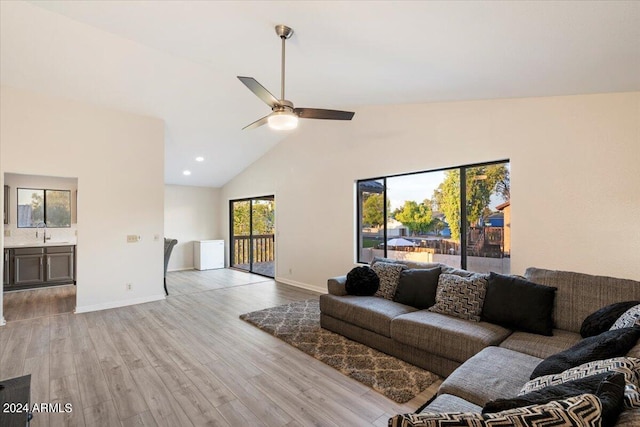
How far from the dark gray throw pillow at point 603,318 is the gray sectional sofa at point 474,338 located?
5.1 inches

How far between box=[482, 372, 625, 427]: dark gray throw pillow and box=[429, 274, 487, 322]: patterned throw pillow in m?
1.84

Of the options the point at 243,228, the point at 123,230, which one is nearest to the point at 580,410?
the point at 123,230

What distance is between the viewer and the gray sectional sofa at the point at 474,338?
1741 mm

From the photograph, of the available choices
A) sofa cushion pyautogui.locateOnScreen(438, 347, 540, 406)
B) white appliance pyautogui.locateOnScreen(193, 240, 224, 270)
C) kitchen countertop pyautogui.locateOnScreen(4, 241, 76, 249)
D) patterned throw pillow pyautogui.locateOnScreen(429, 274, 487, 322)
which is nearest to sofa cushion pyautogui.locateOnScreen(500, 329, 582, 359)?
sofa cushion pyautogui.locateOnScreen(438, 347, 540, 406)

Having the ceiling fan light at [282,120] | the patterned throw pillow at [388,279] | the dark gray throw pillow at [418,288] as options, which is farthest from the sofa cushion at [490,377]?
the ceiling fan light at [282,120]

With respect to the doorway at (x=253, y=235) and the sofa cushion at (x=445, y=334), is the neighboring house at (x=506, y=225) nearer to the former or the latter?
the sofa cushion at (x=445, y=334)

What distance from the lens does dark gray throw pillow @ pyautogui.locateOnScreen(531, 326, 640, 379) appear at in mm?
1402

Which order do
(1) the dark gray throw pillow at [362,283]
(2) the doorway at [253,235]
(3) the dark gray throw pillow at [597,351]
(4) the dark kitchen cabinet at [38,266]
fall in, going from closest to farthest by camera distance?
(3) the dark gray throw pillow at [597,351] < (1) the dark gray throw pillow at [362,283] < (4) the dark kitchen cabinet at [38,266] < (2) the doorway at [253,235]

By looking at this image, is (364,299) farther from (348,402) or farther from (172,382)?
(172,382)

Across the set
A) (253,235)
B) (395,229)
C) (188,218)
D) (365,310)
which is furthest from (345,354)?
(188,218)

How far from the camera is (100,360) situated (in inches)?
116

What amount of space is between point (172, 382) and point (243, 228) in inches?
234

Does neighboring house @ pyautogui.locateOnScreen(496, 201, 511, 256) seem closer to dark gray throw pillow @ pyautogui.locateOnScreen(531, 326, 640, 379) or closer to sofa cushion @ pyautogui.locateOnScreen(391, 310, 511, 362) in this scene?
sofa cushion @ pyautogui.locateOnScreen(391, 310, 511, 362)

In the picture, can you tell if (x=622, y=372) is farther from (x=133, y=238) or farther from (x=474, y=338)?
(x=133, y=238)
